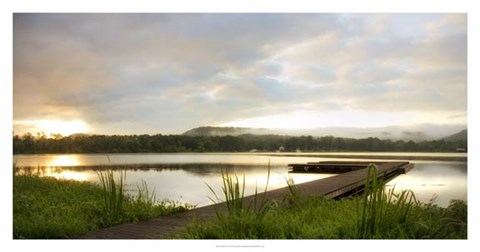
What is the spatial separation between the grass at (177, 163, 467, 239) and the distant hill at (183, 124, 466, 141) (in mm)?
1394

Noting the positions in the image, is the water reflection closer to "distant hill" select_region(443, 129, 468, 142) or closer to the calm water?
the calm water

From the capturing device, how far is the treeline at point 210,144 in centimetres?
700

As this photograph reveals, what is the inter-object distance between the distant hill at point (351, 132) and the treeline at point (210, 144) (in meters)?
0.08

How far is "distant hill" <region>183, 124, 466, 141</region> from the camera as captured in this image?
6633mm

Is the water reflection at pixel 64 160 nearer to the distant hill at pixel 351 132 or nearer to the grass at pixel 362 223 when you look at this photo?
the distant hill at pixel 351 132

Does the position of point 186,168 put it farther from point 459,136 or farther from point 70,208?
point 459,136

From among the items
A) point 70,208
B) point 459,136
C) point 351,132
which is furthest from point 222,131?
point 459,136

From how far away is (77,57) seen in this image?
7043mm

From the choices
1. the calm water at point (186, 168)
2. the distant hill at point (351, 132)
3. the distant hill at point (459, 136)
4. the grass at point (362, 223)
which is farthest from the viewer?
the distant hill at point (351, 132)

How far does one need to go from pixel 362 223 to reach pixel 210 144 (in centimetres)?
323
